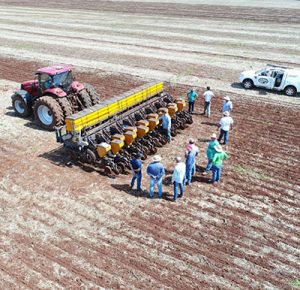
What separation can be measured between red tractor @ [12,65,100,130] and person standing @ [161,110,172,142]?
3.42 metres

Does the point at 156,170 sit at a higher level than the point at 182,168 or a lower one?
lower

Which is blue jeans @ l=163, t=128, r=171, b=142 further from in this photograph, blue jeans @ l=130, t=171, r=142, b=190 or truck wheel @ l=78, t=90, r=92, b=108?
truck wheel @ l=78, t=90, r=92, b=108

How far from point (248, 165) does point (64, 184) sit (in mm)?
5921

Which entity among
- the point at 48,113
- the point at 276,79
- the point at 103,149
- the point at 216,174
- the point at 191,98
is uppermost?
the point at 276,79

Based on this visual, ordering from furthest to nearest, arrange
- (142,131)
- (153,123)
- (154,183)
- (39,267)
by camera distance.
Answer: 1. (153,123)
2. (142,131)
3. (154,183)
4. (39,267)

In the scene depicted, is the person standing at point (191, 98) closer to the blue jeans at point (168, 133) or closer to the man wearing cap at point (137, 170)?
the blue jeans at point (168, 133)

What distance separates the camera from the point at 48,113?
46.3ft

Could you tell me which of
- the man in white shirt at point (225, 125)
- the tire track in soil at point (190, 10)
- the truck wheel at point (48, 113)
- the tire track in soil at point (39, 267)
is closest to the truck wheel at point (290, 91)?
the man in white shirt at point (225, 125)

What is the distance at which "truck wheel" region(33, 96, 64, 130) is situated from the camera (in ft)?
44.5

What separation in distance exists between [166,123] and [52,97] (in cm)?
456

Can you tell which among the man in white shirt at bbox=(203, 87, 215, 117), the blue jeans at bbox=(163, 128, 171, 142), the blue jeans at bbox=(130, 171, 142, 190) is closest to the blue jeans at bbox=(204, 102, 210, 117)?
the man in white shirt at bbox=(203, 87, 215, 117)

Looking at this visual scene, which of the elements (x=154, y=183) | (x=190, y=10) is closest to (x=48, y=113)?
(x=154, y=183)

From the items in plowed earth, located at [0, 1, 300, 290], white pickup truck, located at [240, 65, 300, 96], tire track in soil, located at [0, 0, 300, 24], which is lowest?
plowed earth, located at [0, 1, 300, 290]

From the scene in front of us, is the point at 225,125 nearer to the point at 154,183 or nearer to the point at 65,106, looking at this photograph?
the point at 154,183
